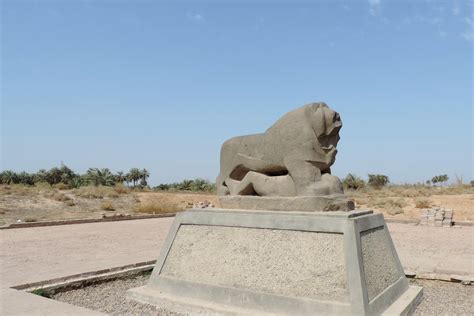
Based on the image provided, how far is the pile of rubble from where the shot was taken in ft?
46.2

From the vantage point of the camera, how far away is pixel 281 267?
4.47 metres

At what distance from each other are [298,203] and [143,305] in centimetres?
226

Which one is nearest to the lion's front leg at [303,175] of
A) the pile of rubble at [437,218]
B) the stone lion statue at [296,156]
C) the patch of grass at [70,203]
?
the stone lion statue at [296,156]

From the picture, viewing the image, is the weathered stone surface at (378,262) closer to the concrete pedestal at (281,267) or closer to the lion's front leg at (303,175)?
the concrete pedestal at (281,267)

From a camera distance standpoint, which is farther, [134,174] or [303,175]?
[134,174]

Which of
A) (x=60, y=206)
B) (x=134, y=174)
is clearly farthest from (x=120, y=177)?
(x=60, y=206)

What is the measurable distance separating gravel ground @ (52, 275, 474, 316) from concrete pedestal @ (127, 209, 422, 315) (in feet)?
0.55

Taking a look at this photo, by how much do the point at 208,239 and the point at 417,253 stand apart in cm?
548

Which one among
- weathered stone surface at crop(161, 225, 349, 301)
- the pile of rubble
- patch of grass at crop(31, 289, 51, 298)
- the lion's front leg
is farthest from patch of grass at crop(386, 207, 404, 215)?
patch of grass at crop(31, 289, 51, 298)

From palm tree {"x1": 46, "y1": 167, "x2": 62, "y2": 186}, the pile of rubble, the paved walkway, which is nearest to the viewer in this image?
the paved walkway

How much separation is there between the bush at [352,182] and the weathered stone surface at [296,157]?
97.3 ft

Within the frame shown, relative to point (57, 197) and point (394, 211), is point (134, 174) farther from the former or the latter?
point (394, 211)

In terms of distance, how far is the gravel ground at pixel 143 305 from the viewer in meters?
4.79

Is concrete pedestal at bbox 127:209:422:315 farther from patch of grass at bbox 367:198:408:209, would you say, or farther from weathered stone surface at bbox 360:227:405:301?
patch of grass at bbox 367:198:408:209
